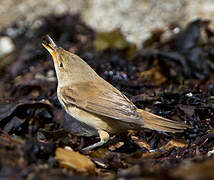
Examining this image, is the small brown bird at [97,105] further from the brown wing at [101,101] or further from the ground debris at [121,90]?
the ground debris at [121,90]

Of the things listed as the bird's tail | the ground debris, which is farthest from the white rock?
the bird's tail

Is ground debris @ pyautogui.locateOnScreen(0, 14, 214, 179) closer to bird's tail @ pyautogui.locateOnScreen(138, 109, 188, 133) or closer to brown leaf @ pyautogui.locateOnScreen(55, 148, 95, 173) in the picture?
brown leaf @ pyautogui.locateOnScreen(55, 148, 95, 173)

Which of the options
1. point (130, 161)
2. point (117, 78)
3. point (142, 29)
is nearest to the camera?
point (130, 161)

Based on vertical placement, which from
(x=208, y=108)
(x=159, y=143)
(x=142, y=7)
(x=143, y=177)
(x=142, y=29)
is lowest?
(x=159, y=143)

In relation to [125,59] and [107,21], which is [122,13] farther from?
[125,59]


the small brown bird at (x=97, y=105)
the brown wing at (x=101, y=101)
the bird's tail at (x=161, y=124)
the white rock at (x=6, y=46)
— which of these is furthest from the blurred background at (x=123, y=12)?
the bird's tail at (x=161, y=124)

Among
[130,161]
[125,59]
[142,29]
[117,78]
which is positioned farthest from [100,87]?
[142,29]
